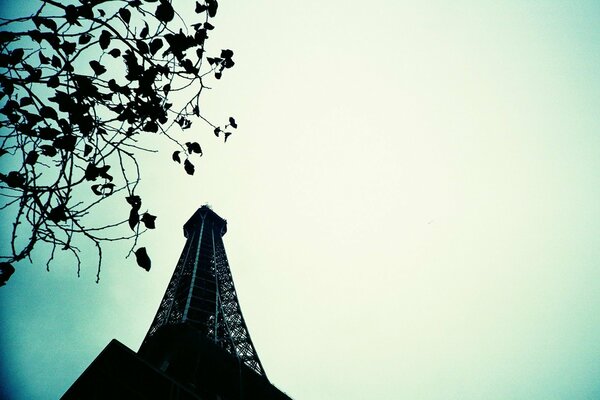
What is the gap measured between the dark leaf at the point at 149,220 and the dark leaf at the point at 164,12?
2.35 metres

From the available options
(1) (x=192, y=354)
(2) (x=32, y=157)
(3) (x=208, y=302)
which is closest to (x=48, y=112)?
(2) (x=32, y=157)

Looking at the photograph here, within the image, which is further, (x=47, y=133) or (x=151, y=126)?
(x=151, y=126)

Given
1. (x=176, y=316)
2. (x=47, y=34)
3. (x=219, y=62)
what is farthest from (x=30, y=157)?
(x=176, y=316)

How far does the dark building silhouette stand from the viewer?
401 inches

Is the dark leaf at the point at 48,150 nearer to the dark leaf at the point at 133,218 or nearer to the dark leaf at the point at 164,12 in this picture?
the dark leaf at the point at 133,218

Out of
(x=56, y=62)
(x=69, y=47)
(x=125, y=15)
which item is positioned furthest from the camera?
(x=56, y=62)

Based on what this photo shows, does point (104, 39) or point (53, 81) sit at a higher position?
point (104, 39)

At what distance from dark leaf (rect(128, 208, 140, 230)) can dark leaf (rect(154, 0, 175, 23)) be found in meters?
2.31

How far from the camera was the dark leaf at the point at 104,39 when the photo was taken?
3595mm

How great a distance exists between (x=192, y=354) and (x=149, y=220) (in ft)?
52.2

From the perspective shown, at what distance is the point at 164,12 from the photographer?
3748 millimetres

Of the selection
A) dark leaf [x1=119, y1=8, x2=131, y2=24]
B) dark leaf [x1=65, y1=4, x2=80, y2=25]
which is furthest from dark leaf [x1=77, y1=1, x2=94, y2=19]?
dark leaf [x1=119, y1=8, x2=131, y2=24]

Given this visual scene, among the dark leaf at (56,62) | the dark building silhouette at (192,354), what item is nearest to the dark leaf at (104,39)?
the dark leaf at (56,62)

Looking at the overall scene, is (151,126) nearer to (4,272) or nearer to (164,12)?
(164,12)
